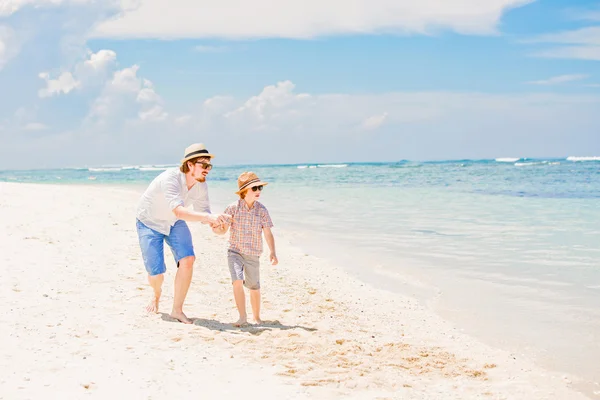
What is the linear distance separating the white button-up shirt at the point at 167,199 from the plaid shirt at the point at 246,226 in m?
0.34

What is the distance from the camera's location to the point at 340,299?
739 cm

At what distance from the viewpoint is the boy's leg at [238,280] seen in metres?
5.96

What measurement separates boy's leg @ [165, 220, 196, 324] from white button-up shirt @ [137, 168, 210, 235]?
0.27 ft

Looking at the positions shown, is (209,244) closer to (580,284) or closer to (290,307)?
(290,307)

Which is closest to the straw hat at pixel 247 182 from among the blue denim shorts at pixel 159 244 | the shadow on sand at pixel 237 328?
the blue denim shorts at pixel 159 244

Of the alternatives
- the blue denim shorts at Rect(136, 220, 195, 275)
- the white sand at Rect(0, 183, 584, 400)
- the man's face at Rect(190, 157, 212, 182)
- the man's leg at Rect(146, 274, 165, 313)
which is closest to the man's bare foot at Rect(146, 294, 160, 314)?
the man's leg at Rect(146, 274, 165, 313)

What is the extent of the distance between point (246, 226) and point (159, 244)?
856 millimetres

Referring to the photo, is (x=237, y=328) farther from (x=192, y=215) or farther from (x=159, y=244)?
(x=192, y=215)

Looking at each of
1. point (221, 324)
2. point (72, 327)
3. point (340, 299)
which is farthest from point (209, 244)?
point (72, 327)

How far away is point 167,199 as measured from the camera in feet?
18.1

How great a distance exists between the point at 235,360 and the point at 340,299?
2.81 m

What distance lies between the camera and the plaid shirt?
601 centimetres

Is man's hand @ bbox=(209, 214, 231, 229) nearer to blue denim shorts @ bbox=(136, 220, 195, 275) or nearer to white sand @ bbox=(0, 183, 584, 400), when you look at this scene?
blue denim shorts @ bbox=(136, 220, 195, 275)

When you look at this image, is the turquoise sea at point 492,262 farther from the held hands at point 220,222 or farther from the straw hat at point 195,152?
the straw hat at point 195,152
